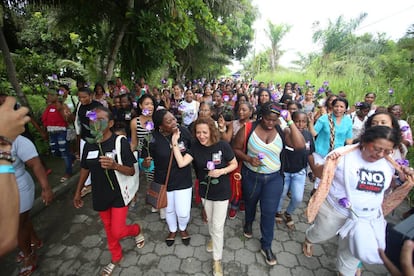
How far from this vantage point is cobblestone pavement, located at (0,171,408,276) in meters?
2.64

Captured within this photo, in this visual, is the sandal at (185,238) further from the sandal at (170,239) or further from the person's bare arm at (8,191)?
the person's bare arm at (8,191)

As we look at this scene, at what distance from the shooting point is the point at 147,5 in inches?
257

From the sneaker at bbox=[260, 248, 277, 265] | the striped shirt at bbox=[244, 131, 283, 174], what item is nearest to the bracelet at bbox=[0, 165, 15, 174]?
the striped shirt at bbox=[244, 131, 283, 174]

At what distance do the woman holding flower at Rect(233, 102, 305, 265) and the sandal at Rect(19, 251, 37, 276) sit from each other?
9.03ft

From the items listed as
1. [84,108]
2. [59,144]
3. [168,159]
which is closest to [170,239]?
[168,159]

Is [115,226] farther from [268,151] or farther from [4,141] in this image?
[268,151]

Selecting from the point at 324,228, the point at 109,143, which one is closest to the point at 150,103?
the point at 109,143

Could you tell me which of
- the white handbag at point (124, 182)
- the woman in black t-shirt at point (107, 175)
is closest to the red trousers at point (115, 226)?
the woman in black t-shirt at point (107, 175)

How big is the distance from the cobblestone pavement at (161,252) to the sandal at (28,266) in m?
0.09

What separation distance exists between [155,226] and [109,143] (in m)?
1.77

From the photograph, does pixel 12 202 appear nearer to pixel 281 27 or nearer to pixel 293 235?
pixel 293 235

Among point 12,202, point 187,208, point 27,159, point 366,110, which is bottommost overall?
point 187,208

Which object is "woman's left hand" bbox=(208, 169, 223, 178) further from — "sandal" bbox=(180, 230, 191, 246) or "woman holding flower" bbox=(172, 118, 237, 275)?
"sandal" bbox=(180, 230, 191, 246)

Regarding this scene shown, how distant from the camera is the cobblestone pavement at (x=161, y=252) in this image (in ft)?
8.66
